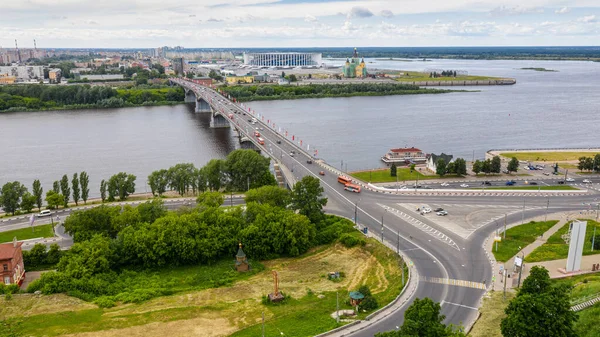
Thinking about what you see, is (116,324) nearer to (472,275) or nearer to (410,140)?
(472,275)

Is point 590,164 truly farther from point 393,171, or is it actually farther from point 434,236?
point 434,236

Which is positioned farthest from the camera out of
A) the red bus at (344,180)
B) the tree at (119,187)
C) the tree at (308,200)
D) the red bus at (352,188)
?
the red bus at (344,180)

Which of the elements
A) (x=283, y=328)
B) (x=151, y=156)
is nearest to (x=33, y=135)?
(x=151, y=156)

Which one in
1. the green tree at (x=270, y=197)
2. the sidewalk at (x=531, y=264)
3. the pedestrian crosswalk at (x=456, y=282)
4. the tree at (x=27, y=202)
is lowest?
the sidewalk at (x=531, y=264)

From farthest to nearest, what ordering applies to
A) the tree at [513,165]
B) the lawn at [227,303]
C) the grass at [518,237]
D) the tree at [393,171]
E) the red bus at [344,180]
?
the tree at [513,165] → the tree at [393,171] → the red bus at [344,180] → the grass at [518,237] → the lawn at [227,303]

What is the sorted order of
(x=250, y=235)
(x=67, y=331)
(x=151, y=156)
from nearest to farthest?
(x=67, y=331), (x=250, y=235), (x=151, y=156)

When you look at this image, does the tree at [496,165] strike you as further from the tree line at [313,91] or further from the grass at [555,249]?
the tree line at [313,91]

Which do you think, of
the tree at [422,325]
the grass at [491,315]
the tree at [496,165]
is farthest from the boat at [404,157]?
the tree at [422,325]
